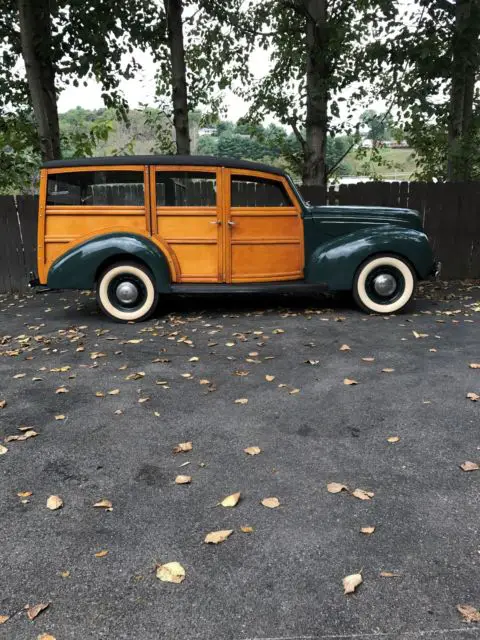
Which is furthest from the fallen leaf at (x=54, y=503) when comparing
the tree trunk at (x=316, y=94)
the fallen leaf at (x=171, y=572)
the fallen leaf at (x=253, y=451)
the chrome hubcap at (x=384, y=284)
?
the tree trunk at (x=316, y=94)

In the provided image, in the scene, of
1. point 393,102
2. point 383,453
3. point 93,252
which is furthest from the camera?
point 393,102

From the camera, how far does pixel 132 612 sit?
1994 mm

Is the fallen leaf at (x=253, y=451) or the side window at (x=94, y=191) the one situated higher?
the side window at (x=94, y=191)

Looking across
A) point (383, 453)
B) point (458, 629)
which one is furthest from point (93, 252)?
point (458, 629)

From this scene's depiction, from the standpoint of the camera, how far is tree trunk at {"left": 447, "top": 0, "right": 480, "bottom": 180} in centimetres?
820

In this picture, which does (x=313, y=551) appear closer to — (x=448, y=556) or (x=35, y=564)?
(x=448, y=556)

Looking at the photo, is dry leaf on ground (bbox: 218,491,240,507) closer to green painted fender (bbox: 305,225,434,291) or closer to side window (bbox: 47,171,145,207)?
green painted fender (bbox: 305,225,434,291)

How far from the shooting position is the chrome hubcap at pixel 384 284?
22.1 feet

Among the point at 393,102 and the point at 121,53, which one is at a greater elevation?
the point at 121,53

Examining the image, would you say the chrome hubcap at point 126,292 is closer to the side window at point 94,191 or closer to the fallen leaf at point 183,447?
the side window at point 94,191

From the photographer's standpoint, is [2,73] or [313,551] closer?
[313,551]

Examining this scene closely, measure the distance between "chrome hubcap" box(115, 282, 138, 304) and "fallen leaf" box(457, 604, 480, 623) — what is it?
5.49 metres

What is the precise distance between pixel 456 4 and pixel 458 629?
9957mm

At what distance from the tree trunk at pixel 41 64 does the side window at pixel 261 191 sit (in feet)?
17.8
